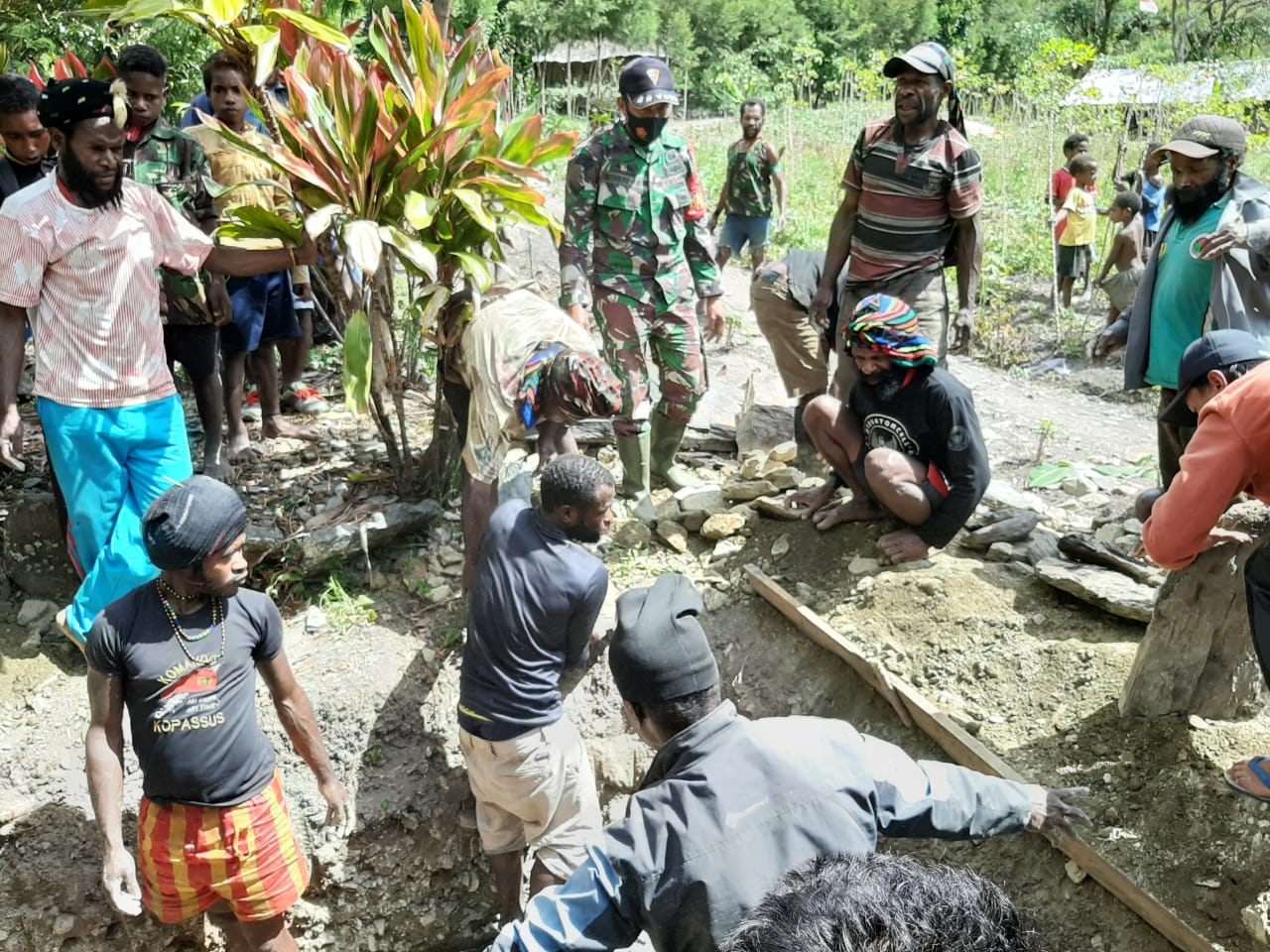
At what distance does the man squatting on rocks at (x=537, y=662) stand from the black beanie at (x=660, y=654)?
1045 mm

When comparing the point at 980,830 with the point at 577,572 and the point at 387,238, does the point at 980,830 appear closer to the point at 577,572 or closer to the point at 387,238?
the point at 577,572

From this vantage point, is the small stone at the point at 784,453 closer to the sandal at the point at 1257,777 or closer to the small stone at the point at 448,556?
the small stone at the point at 448,556

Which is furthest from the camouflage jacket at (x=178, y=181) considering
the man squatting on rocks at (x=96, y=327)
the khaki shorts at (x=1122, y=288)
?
the khaki shorts at (x=1122, y=288)

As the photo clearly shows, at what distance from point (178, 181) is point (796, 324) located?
304 centimetres

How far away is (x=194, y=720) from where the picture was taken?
9.63 feet

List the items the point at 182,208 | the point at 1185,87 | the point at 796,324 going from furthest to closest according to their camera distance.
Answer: the point at 1185,87
the point at 796,324
the point at 182,208

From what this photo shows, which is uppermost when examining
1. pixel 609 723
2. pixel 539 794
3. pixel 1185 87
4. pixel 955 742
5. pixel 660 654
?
pixel 1185 87

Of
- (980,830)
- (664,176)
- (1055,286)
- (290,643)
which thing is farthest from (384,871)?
(1055,286)

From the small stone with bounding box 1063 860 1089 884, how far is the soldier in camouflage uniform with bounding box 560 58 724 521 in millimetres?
2455

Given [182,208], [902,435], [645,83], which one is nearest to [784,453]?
[902,435]

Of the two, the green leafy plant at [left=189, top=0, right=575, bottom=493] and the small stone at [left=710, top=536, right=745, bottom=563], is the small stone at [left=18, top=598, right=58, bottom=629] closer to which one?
the green leafy plant at [left=189, top=0, right=575, bottom=493]

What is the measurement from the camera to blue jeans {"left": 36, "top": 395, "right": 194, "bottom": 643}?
373 cm

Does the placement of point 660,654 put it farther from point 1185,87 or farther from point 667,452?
point 1185,87

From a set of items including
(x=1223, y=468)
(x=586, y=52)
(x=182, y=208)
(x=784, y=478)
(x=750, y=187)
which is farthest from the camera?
(x=586, y=52)
